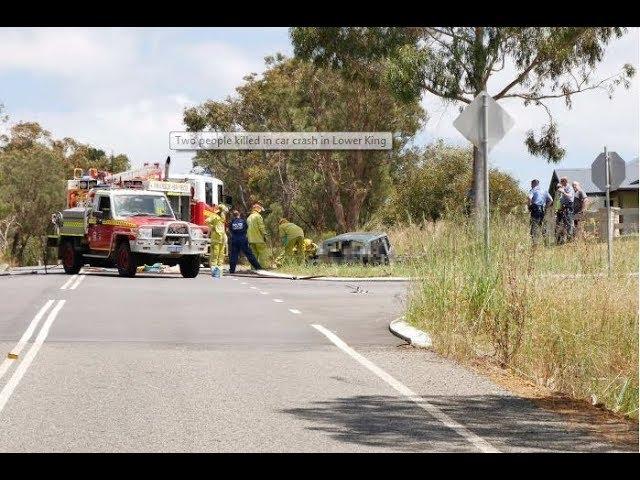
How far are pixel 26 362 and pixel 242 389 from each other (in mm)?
2986

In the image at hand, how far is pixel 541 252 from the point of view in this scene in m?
14.8

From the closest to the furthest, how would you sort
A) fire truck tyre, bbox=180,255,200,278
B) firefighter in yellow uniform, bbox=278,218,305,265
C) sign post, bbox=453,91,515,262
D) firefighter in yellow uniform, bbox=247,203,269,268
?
sign post, bbox=453,91,515,262 < fire truck tyre, bbox=180,255,200,278 < firefighter in yellow uniform, bbox=247,203,269,268 < firefighter in yellow uniform, bbox=278,218,305,265

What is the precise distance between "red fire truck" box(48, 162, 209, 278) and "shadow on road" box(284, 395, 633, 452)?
69.5ft

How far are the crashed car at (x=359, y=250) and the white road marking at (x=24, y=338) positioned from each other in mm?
14132

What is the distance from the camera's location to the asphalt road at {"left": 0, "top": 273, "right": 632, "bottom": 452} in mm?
8656

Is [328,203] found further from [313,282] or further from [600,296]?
[600,296]

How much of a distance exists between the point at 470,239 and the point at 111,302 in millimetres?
7841

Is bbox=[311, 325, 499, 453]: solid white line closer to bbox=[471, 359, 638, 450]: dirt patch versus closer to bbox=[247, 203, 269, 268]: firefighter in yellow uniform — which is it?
bbox=[471, 359, 638, 450]: dirt patch

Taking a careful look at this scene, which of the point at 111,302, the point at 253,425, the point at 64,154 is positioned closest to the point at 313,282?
the point at 111,302

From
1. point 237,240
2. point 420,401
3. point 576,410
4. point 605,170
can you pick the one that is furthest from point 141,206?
point 576,410

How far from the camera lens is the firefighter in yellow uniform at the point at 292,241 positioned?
1419 inches

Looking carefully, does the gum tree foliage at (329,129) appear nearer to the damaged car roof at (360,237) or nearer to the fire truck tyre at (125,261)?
the damaged car roof at (360,237)

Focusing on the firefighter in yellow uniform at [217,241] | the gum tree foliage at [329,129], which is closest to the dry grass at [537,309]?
the firefighter in yellow uniform at [217,241]

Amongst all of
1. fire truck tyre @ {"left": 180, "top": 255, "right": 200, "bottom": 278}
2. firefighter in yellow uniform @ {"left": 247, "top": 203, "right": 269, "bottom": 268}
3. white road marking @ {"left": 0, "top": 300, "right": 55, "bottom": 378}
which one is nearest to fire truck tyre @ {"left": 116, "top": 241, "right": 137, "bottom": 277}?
fire truck tyre @ {"left": 180, "top": 255, "right": 200, "bottom": 278}
